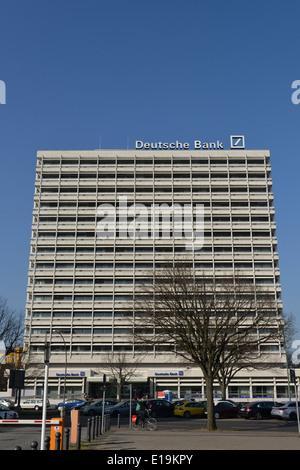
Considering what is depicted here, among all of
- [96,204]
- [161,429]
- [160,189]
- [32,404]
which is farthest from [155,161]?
[161,429]

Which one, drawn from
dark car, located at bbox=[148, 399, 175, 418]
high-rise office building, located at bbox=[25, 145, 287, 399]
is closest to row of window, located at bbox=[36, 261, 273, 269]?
high-rise office building, located at bbox=[25, 145, 287, 399]

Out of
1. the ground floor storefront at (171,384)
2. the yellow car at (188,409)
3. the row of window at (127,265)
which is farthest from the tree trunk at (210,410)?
the row of window at (127,265)

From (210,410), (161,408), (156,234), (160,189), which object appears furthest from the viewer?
(160,189)

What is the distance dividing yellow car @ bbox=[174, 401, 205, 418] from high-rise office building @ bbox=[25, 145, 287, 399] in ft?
119

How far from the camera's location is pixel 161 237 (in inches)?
3162

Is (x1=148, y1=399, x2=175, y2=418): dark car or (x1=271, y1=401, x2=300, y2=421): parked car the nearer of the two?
(x1=271, y1=401, x2=300, y2=421): parked car

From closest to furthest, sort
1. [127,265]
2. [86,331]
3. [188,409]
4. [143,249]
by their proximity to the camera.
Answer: [188,409]
[86,331]
[127,265]
[143,249]

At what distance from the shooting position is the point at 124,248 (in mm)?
80375

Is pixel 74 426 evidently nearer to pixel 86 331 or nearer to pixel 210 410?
pixel 210 410

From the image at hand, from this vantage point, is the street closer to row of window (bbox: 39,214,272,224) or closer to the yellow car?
the yellow car

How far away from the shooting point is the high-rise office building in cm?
7269

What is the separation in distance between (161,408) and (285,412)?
10.6 m

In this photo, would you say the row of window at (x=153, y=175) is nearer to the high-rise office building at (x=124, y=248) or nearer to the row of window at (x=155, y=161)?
the high-rise office building at (x=124, y=248)
